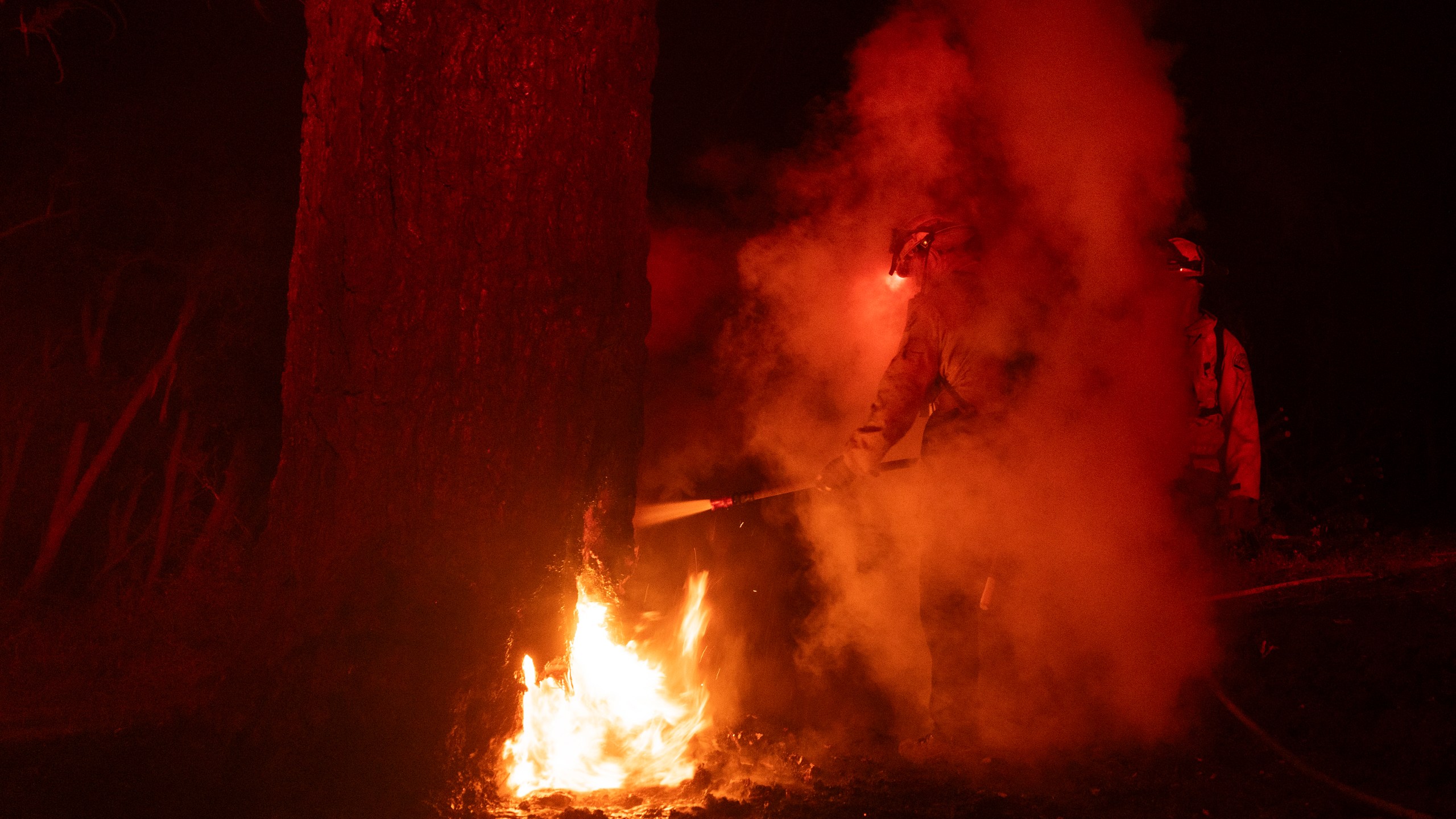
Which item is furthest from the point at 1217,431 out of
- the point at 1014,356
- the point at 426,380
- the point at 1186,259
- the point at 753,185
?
the point at 426,380

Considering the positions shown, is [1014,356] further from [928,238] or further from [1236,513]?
[1236,513]

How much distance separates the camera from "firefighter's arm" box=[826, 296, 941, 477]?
4.23 metres

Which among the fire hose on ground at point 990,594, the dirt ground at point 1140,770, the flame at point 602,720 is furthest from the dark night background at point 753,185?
the flame at point 602,720

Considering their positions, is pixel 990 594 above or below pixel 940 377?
below

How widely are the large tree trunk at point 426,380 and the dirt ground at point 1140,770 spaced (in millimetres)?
419

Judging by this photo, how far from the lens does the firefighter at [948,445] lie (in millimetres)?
4230

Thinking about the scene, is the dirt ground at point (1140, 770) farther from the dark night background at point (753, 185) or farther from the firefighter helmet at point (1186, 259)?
the dark night background at point (753, 185)

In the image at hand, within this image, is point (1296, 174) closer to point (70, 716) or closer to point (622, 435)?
point (622, 435)

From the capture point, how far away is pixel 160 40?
27.6 ft

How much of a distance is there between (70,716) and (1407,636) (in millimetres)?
5950

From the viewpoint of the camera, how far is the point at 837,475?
14.3ft

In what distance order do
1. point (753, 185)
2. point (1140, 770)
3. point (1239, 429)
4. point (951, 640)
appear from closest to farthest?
1. point (1140, 770)
2. point (951, 640)
3. point (1239, 429)
4. point (753, 185)

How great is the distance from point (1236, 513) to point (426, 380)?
4.01 m

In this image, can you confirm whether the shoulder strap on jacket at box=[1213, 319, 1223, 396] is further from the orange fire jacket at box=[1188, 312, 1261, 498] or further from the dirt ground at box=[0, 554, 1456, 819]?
the dirt ground at box=[0, 554, 1456, 819]
